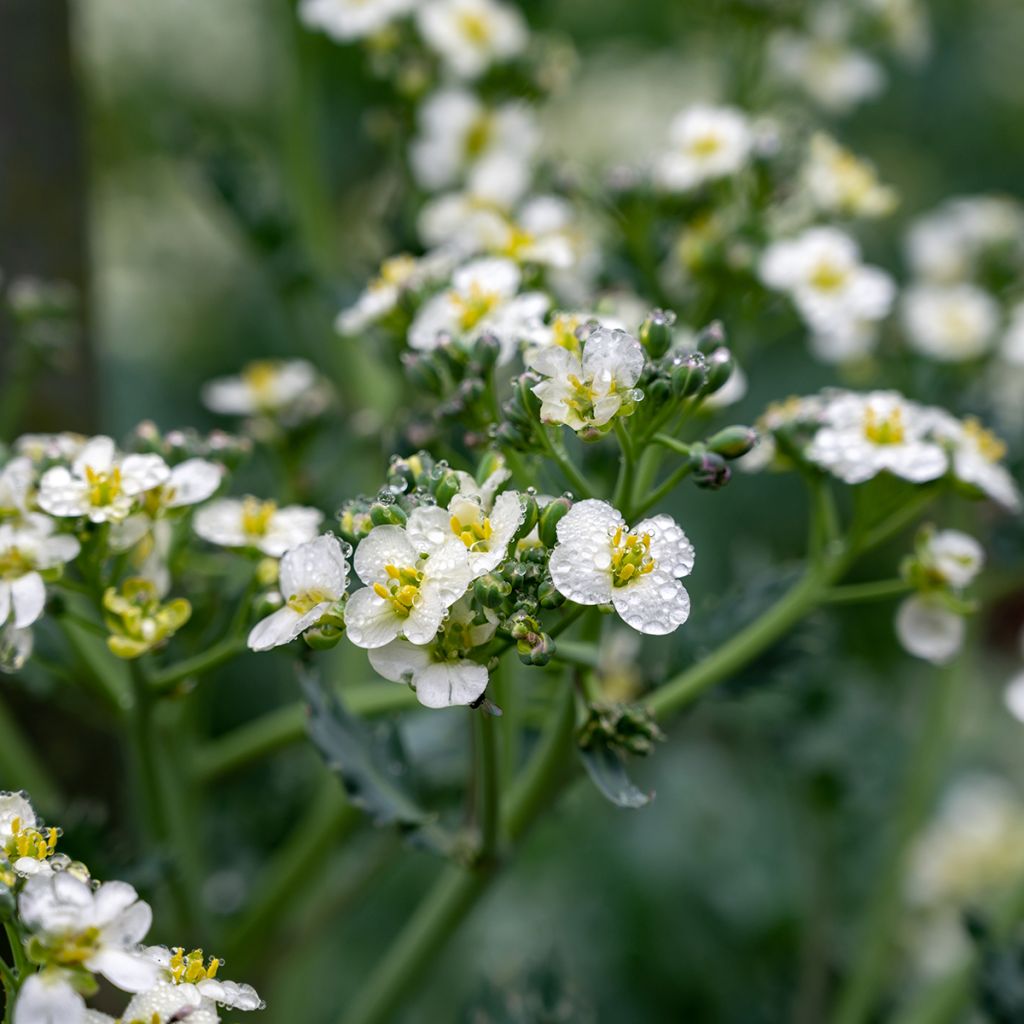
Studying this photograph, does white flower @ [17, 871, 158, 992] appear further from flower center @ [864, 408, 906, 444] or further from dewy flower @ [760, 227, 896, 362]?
dewy flower @ [760, 227, 896, 362]

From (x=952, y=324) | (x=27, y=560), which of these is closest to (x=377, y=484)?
(x=27, y=560)

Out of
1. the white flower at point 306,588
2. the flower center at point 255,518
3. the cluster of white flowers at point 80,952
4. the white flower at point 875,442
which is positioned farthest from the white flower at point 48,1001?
the white flower at point 875,442

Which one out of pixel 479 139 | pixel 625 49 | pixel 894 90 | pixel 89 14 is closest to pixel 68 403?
pixel 479 139

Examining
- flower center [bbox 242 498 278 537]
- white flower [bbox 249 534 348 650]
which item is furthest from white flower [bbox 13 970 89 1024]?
flower center [bbox 242 498 278 537]

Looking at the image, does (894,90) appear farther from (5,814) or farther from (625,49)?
(5,814)

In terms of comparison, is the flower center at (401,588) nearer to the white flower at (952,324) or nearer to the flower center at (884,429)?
the flower center at (884,429)
